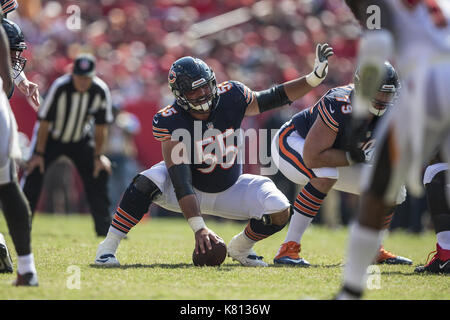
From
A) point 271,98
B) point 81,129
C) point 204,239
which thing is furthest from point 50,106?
point 204,239

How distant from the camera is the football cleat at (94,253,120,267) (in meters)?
4.79

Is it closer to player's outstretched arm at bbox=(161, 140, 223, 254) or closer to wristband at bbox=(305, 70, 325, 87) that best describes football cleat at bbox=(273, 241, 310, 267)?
player's outstretched arm at bbox=(161, 140, 223, 254)

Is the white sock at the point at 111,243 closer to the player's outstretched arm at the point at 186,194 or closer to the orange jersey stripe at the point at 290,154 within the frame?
the player's outstretched arm at the point at 186,194

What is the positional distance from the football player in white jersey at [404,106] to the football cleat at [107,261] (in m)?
2.03

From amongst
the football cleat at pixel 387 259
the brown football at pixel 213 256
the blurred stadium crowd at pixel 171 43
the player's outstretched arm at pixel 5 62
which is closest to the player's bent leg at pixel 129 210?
the brown football at pixel 213 256

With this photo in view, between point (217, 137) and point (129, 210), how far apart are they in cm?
82

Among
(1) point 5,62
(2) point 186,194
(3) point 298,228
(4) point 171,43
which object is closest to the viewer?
(1) point 5,62

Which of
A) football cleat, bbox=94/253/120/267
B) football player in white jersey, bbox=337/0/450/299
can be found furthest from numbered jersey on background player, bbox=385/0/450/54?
football cleat, bbox=94/253/120/267

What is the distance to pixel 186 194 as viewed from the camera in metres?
4.68

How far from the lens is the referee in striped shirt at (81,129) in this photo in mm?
7383

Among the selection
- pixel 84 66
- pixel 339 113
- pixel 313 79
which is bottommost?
pixel 339 113

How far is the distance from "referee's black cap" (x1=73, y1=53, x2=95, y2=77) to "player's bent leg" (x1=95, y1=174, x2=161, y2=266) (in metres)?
2.82

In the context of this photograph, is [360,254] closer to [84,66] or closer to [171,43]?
[84,66]
